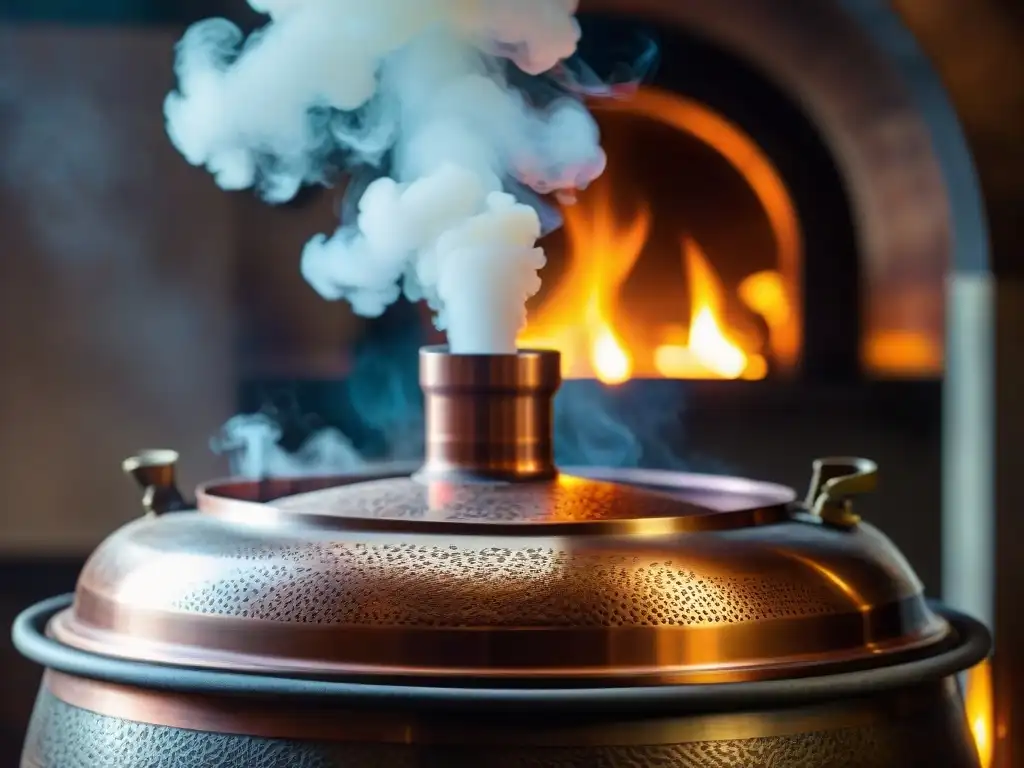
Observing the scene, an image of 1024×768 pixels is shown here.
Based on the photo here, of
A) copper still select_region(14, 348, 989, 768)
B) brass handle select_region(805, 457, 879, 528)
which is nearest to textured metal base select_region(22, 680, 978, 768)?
copper still select_region(14, 348, 989, 768)

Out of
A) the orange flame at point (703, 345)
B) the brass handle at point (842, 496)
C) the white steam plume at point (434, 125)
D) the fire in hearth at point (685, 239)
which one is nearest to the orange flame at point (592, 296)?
the fire in hearth at point (685, 239)

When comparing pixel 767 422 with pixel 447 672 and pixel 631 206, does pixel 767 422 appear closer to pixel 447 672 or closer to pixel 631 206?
pixel 631 206

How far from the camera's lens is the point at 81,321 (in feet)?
13.2

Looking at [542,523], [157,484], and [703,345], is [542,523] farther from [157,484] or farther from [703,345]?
[703,345]

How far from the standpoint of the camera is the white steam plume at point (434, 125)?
6.02 feet

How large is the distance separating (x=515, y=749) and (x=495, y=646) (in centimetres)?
10

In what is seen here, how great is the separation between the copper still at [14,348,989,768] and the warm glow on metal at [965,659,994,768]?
0.22 m

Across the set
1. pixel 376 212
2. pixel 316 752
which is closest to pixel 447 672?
pixel 316 752

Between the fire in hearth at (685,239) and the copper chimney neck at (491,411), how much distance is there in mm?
2725

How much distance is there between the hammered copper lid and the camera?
135 centimetres

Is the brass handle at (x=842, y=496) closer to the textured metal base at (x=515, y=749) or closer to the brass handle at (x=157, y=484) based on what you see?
the textured metal base at (x=515, y=749)

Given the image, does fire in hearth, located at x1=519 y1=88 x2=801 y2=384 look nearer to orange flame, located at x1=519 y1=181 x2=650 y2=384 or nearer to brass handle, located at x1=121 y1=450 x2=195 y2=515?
orange flame, located at x1=519 y1=181 x2=650 y2=384

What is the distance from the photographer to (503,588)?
1.36 meters

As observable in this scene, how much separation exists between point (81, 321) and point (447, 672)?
2.96m
